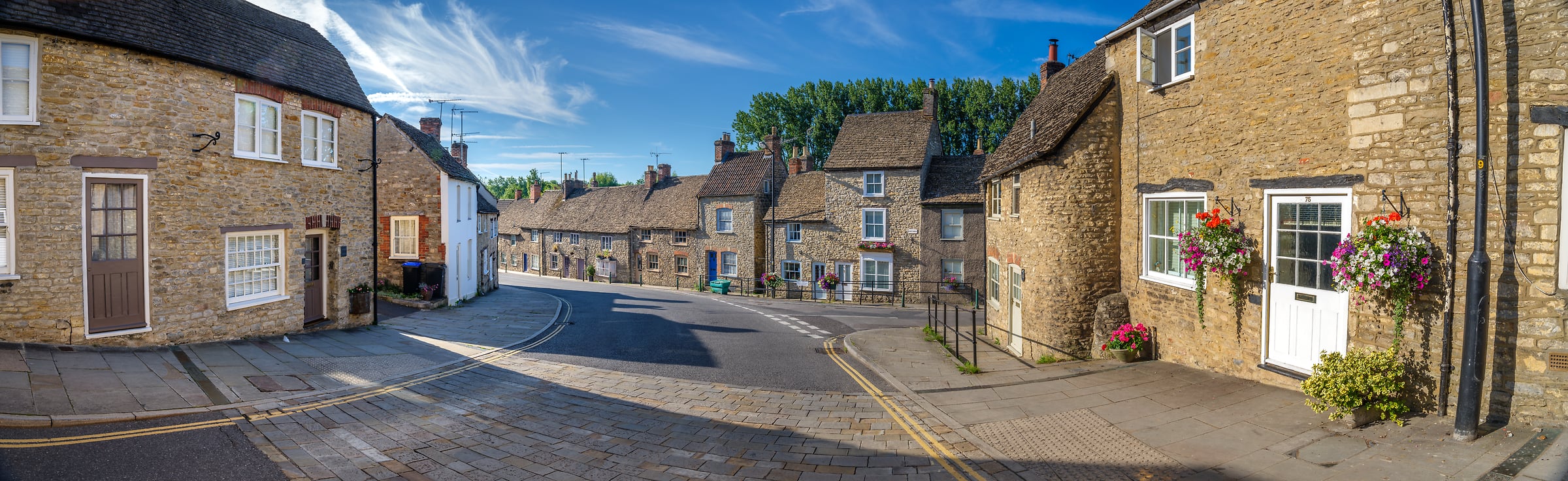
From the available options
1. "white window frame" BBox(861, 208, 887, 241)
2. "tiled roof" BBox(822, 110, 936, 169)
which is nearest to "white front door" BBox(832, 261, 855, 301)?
"white window frame" BBox(861, 208, 887, 241)

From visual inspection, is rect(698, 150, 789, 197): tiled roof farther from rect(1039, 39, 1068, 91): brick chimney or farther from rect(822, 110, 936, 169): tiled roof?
rect(1039, 39, 1068, 91): brick chimney

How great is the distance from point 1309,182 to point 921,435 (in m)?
5.71

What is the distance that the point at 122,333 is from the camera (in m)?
10.5

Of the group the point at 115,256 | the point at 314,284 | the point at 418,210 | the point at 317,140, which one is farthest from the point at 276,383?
the point at 418,210

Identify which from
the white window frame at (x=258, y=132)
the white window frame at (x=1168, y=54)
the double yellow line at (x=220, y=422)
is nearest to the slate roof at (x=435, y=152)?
the white window frame at (x=258, y=132)

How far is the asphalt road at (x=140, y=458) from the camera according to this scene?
235 inches

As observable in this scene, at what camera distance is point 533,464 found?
22.5ft

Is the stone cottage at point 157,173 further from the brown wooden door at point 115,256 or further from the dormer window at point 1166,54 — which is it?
the dormer window at point 1166,54

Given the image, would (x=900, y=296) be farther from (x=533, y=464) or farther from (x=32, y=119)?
(x=32, y=119)

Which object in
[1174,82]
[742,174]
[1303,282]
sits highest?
[742,174]

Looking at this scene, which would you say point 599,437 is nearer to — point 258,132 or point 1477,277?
point 1477,277

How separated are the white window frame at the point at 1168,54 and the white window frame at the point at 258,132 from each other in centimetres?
1633

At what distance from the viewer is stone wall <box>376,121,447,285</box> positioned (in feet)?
77.3

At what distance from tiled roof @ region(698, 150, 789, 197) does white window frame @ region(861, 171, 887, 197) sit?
18.7 feet
